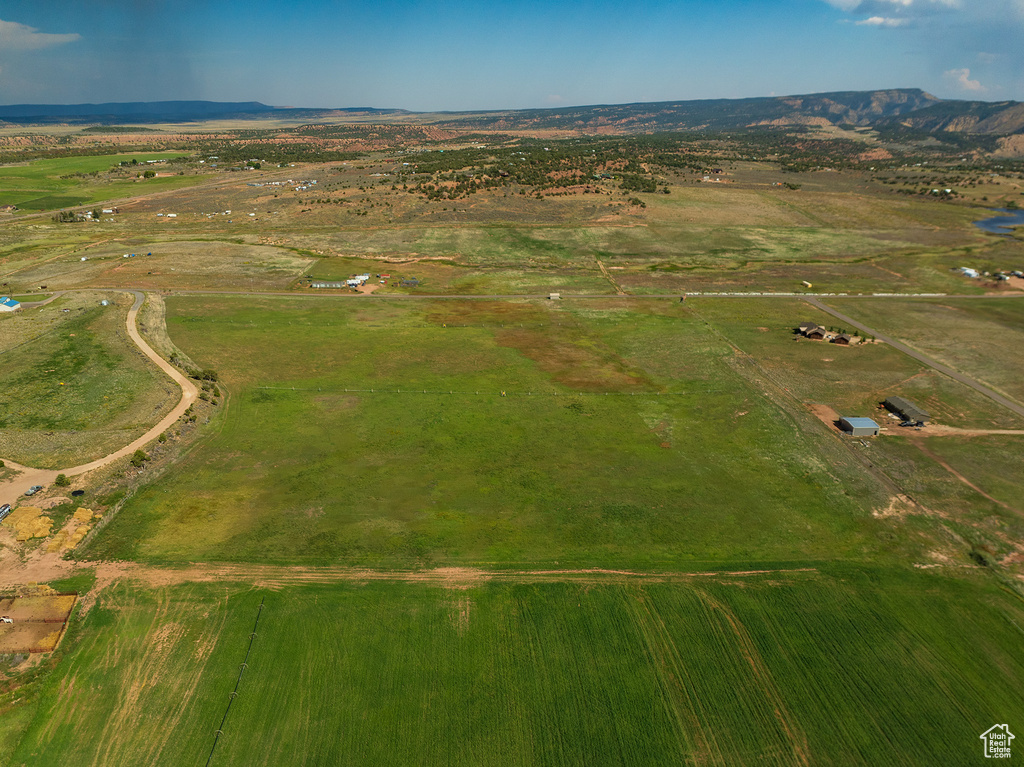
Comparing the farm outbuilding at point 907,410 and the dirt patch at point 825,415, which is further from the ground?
the farm outbuilding at point 907,410

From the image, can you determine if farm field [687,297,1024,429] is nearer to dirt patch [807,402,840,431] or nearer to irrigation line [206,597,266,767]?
dirt patch [807,402,840,431]

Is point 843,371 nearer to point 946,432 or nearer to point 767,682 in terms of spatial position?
point 946,432

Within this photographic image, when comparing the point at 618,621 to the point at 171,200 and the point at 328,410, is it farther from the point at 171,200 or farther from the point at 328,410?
the point at 171,200

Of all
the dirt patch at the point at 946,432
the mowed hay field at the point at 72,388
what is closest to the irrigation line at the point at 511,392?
the mowed hay field at the point at 72,388

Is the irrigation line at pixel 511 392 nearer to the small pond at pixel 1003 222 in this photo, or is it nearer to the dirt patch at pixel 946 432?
the dirt patch at pixel 946 432

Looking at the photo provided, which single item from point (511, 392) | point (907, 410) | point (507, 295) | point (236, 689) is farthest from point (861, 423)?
point (507, 295)
